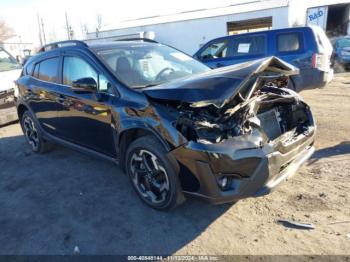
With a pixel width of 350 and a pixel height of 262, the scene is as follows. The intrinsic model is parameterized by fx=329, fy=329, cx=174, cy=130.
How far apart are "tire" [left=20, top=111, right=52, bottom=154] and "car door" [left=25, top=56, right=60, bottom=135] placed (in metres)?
0.25

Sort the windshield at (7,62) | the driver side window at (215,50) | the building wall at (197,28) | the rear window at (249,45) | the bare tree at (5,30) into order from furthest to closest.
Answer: the bare tree at (5,30) → the building wall at (197,28) → the windshield at (7,62) → the driver side window at (215,50) → the rear window at (249,45)

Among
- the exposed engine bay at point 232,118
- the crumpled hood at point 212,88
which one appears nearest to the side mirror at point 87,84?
the crumpled hood at point 212,88

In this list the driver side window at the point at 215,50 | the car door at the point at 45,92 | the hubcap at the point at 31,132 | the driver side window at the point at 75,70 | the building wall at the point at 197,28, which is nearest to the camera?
the driver side window at the point at 75,70

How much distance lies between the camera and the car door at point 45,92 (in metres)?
4.89

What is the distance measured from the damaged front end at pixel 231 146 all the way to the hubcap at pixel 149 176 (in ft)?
1.16

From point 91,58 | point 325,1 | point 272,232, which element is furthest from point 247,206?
point 325,1

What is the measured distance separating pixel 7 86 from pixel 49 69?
4638 mm

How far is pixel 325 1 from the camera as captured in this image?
85.9 feet

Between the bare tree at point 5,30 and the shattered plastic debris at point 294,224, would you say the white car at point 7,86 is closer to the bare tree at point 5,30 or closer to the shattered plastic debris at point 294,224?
the shattered plastic debris at point 294,224

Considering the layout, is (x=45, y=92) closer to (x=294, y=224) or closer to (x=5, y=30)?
(x=294, y=224)

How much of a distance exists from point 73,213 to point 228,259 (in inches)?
73.8

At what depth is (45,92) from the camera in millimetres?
5074

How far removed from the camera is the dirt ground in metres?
3.03

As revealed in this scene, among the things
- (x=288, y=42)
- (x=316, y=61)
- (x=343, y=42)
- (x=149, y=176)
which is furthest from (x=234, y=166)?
(x=343, y=42)
